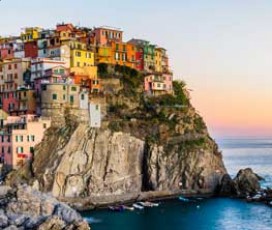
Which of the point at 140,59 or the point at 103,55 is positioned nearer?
the point at 103,55

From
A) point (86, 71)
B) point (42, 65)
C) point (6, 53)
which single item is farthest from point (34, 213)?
point (6, 53)

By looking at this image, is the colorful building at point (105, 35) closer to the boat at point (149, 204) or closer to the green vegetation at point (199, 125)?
the green vegetation at point (199, 125)

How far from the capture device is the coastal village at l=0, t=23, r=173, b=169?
70.1 metres

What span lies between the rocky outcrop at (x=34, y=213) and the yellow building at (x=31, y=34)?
32.0 metres

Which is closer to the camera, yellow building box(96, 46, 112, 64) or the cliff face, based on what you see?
the cliff face

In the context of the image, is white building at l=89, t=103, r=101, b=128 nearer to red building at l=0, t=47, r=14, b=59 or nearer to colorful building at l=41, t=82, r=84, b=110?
colorful building at l=41, t=82, r=84, b=110

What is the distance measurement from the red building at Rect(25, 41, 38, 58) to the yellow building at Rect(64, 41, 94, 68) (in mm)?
5155

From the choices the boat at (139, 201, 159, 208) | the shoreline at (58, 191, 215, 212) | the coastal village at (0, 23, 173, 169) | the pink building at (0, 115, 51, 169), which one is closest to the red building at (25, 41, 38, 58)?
the coastal village at (0, 23, 173, 169)

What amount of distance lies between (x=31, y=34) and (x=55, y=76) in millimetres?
12808

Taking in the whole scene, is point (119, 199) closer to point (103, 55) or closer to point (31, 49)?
point (103, 55)

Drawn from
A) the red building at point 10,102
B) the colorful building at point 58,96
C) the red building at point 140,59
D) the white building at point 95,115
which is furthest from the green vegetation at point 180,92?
the red building at point 10,102

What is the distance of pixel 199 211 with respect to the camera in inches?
2657

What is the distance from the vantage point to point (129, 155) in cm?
7412

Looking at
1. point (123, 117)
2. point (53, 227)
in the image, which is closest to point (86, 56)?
point (123, 117)
